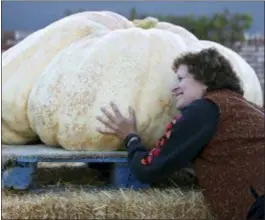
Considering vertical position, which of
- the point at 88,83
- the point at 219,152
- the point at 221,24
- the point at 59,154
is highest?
the point at 88,83

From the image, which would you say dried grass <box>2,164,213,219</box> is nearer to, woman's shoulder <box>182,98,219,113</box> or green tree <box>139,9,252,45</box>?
woman's shoulder <box>182,98,219,113</box>

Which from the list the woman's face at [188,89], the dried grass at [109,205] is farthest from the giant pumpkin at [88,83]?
the dried grass at [109,205]

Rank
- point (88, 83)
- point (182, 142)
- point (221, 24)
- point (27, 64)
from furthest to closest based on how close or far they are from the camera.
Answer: point (221, 24), point (27, 64), point (88, 83), point (182, 142)

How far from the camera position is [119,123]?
2.55m

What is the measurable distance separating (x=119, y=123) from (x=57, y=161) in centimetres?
27

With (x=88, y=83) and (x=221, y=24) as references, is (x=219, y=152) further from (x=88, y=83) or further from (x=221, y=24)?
(x=221, y=24)

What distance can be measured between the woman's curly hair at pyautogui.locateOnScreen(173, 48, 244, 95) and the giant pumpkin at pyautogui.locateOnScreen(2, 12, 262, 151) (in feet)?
0.53

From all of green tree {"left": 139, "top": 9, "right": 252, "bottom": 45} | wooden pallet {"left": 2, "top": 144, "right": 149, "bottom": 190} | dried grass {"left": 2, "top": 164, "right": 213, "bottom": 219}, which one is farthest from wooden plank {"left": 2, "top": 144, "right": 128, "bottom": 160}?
green tree {"left": 139, "top": 9, "right": 252, "bottom": 45}

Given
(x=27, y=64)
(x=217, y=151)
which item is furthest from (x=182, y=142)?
(x=27, y=64)

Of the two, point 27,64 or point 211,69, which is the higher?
point 211,69

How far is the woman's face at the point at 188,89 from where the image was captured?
2531mm

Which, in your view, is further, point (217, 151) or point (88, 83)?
point (88, 83)

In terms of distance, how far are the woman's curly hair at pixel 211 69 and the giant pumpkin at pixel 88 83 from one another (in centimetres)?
16

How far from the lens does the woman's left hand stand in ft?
8.35
